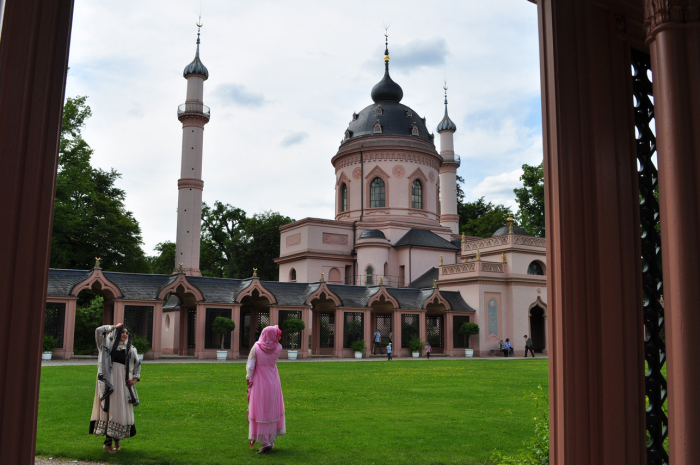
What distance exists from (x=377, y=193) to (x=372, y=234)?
5511 mm

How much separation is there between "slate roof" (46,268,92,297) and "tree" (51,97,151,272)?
831 centimetres

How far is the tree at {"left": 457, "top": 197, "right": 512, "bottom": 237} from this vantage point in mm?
68500

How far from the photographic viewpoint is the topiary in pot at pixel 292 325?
3416 centimetres

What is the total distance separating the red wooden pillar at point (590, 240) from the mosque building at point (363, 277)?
1168 inches

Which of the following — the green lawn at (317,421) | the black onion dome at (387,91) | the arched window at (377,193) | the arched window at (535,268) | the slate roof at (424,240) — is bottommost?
the green lawn at (317,421)

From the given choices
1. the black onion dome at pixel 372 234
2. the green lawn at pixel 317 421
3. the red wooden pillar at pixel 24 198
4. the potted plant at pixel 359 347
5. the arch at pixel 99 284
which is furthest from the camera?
the black onion dome at pixel 372 234

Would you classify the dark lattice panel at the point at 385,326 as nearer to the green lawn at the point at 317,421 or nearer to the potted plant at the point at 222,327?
the potted plant at the point at 222,327

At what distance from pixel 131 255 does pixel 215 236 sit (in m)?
24.1

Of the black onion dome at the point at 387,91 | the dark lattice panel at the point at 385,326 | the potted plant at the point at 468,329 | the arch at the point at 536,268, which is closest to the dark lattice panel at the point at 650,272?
the dark lattice panel at the point at 385,326

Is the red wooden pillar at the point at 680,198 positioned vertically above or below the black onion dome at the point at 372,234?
below

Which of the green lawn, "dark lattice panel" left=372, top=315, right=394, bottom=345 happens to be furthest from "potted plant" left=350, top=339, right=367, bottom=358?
the green lawn

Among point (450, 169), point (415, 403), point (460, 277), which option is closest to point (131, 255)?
point (460, 277)

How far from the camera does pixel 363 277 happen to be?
48031 mm

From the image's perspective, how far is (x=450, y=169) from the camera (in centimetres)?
6141
